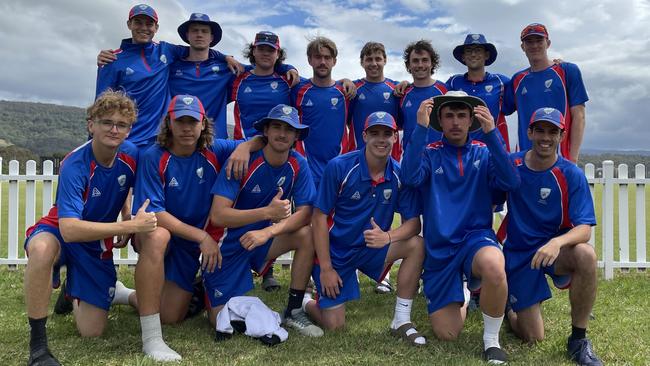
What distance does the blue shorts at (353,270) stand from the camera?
5047 millimetres

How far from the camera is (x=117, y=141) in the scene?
14.4 feet

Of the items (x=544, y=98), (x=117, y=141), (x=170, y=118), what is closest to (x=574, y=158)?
(x=544, y=98)

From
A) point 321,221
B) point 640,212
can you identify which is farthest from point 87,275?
point 640,212

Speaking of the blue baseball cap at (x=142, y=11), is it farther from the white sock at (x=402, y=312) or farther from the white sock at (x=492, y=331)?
the white sock at (x=492, y=331)

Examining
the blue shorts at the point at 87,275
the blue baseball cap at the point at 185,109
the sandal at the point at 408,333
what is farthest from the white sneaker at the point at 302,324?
the blue baseball cap at the point at 185,109

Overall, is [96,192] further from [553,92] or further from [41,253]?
[553,92]

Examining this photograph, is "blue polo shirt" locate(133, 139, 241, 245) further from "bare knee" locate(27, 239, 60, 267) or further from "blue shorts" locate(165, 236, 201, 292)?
"bare knee" locate(27, 239, 60, 267)

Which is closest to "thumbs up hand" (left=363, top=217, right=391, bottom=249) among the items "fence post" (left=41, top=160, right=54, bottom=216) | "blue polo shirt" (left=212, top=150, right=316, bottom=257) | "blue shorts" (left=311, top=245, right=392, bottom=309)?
"blue shorts" (left=311, top=245, right=392, bottom=309)

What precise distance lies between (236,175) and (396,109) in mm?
2584

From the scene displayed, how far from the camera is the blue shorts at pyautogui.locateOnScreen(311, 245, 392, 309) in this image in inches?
199

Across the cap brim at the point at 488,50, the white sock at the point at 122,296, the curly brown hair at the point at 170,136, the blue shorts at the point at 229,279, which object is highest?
the cap brim at the point at 488,50

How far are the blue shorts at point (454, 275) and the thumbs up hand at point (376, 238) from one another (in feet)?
1.52

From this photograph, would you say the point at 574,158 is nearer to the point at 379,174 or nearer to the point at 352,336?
the point at 379,174

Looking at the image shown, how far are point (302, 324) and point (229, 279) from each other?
0.81 meters
